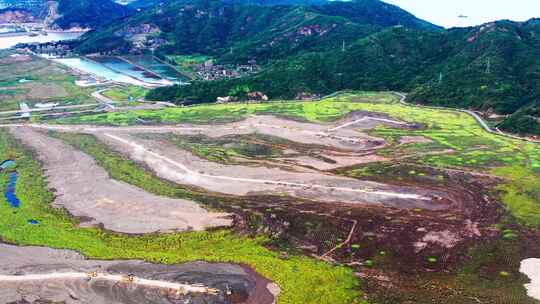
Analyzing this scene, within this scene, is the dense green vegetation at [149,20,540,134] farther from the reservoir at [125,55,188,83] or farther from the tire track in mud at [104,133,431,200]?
the tire track in mud at [104,133,431,200]

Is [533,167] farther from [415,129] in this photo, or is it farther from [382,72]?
[382,72]

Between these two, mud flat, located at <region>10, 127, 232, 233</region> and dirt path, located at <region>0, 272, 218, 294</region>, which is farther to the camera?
mud flat, located at <region>10, 127, 232, 233</region>

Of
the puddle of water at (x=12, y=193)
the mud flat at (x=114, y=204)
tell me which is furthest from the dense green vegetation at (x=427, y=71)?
the puddle of water at (x=12, y=193)

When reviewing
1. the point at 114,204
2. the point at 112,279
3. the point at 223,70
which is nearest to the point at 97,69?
the point at 223,70

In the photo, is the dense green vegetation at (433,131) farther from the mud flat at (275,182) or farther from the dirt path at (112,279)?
the dirt path at (112,279)

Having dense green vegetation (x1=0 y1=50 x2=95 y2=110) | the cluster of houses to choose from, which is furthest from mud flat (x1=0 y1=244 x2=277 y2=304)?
the cluster of houses
